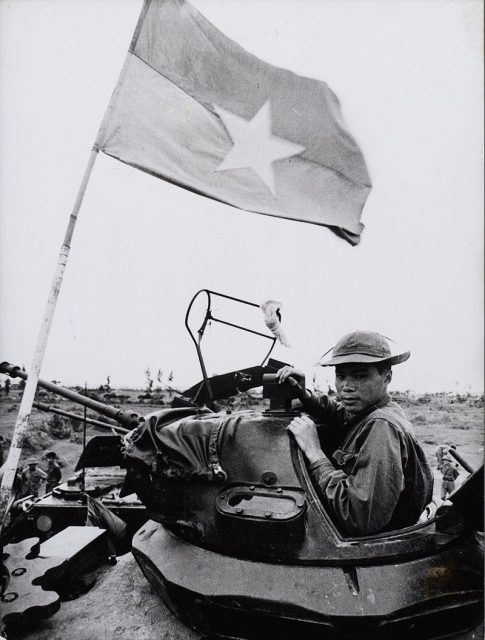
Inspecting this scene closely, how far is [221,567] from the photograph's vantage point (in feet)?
7.91

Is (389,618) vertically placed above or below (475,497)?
below

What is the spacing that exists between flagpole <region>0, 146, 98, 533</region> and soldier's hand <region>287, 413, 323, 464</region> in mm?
1675

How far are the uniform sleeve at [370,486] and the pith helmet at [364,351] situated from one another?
18.6 inches

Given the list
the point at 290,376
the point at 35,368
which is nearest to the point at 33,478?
the point at 35,368

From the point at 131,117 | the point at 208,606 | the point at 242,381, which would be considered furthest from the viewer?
the point at 131,117

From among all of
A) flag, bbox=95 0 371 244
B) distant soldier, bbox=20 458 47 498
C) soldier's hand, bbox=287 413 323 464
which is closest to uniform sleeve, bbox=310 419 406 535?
soldier's hand, bbox=287 413 323 464

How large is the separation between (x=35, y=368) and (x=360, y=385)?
85.7 inches

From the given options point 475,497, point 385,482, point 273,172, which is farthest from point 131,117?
point 475,497

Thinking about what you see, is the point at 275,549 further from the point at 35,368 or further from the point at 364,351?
the point at 35,368

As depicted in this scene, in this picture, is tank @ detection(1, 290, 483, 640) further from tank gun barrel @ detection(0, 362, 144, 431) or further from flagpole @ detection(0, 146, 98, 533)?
tank gun barrel @ detection(0, 362, 144, 431)

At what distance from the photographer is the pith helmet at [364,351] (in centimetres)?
283

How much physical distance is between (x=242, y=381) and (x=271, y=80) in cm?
339

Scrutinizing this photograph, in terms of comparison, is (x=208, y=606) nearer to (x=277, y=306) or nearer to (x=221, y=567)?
(x=221, y=567)

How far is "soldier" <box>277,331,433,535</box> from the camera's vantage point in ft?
7.72
